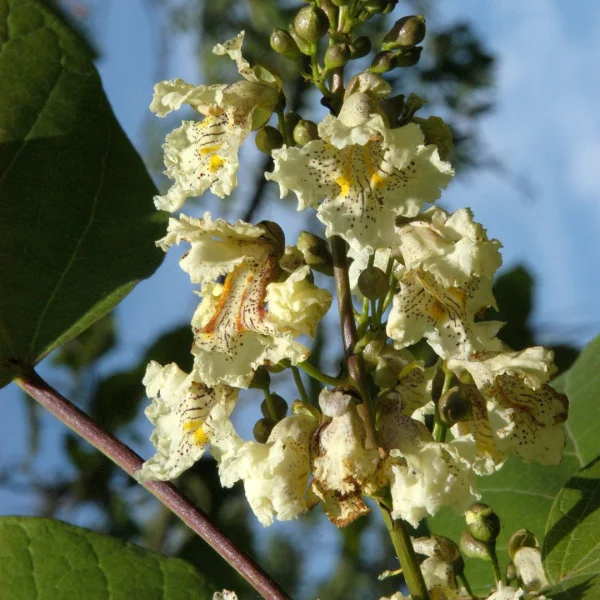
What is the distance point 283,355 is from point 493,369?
1.00ft

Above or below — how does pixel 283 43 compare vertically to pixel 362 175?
above

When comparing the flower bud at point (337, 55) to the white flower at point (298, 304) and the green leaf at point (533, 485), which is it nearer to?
the white flower at point (298, 304)

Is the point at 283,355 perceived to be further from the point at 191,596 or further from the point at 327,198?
the point at 191,596

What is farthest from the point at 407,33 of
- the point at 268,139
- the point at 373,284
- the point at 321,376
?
the point at 321,376

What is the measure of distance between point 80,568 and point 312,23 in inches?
32.0

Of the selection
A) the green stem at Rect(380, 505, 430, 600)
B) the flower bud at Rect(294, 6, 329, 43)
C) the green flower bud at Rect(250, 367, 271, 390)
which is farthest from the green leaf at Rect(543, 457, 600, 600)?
the flower bud at Rect(294, 6, 329, 43)

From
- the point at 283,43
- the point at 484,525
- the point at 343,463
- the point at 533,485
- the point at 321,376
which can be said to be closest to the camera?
the point at 343,463

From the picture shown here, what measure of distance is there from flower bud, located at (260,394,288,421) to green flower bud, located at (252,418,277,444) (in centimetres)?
1

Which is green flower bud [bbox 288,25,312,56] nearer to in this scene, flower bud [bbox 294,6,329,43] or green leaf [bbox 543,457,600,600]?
flower bud [bbox 294,6,329,43]

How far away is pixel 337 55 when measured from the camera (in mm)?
1080

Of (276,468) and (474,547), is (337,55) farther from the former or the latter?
(474,547)

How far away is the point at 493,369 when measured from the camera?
1157mm

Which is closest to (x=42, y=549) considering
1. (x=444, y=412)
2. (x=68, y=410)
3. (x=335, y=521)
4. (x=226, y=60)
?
Answer: (x=68, y=410)

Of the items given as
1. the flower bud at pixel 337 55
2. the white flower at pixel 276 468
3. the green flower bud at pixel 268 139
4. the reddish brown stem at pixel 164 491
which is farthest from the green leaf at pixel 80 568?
the flower bud at pixel 337 55
